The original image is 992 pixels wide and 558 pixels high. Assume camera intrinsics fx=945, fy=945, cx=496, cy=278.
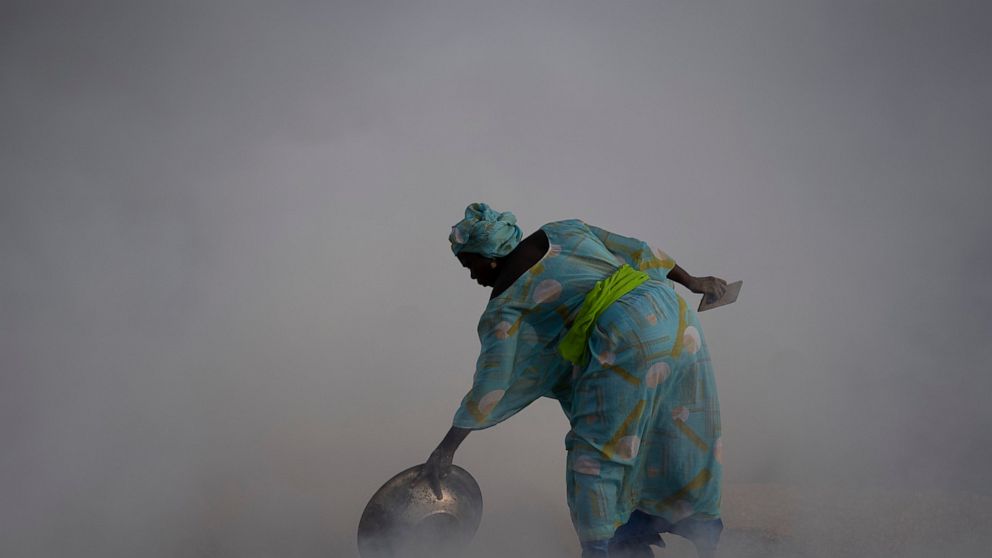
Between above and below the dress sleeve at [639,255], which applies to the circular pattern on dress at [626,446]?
below

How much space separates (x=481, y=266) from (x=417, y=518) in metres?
0.70

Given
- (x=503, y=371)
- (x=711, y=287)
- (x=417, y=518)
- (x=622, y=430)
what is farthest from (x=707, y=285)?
(x=417, y=518)

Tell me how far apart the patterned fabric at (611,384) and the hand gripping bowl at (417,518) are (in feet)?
0.84

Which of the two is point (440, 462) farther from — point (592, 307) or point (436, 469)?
point (592, 307)

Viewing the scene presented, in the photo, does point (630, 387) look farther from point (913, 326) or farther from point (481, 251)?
point (913, 326)

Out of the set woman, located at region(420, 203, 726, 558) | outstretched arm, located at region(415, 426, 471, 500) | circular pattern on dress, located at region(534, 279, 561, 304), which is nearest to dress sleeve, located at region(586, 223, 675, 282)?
woman, located at region(420, 203, 726, 558)

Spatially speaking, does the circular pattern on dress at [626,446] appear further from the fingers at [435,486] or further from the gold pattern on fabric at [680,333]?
the fingers at [435,486]

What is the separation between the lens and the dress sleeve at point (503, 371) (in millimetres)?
2383

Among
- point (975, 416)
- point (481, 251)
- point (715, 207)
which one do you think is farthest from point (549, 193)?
point (481, 251)

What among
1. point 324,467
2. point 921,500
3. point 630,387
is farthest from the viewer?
point 324,467

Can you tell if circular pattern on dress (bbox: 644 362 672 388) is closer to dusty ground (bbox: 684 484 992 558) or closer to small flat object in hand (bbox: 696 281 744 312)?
small flat object in hand (bbox: 696 281 744 312)

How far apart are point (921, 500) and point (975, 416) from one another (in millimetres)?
1079

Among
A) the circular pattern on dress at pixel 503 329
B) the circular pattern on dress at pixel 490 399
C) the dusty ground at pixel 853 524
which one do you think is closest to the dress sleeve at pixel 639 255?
the circular pattern on dress at pixel 503 329

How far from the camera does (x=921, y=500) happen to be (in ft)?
10.9
